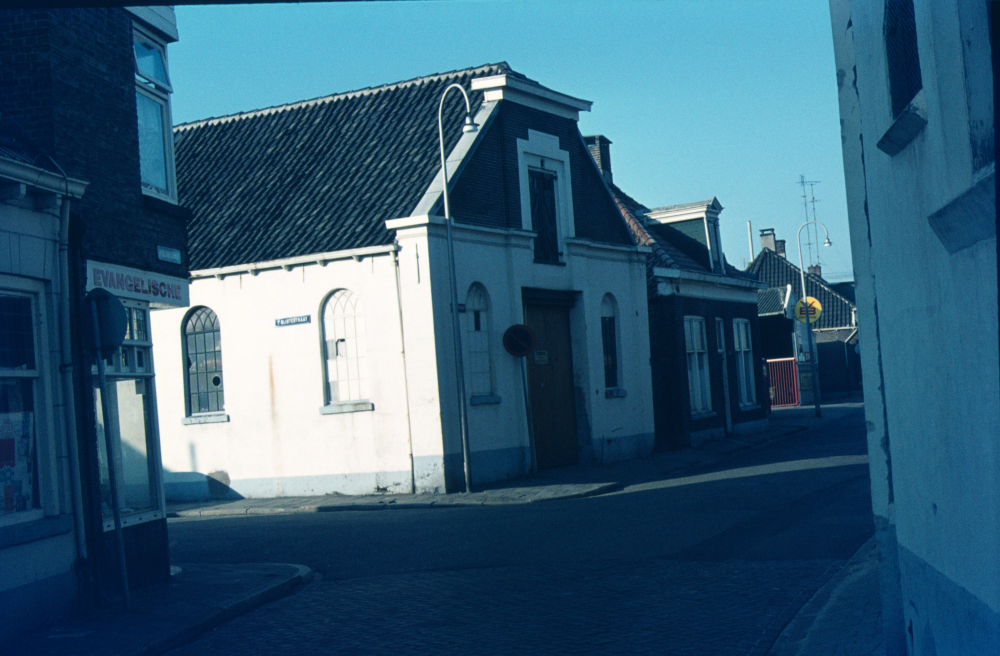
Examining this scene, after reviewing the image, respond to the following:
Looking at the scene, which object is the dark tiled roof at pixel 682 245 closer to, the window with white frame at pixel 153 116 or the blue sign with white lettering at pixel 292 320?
the blue sign with white lettering at pixel 292 320

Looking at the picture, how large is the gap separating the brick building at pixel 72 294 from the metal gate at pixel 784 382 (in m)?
38.9

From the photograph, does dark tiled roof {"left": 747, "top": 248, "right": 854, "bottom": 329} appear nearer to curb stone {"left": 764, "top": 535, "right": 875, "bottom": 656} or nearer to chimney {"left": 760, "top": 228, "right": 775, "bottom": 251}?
chimney {"left": 760, "top": 228, "right": 775, "bottom": 251}

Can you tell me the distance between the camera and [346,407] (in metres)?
19.0

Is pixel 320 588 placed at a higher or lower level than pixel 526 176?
lower

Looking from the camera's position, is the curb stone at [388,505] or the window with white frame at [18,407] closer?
the window with white frame at [18,407]

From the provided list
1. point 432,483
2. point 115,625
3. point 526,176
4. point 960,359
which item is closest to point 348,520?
point 432,483

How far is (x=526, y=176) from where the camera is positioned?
21312mm

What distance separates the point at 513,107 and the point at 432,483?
Result: 799cm

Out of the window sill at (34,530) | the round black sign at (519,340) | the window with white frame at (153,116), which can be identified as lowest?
the window sill at (34,530)

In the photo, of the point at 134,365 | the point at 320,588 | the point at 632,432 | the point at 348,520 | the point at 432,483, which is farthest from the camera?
the point at 632,432

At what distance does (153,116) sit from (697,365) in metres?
18.4

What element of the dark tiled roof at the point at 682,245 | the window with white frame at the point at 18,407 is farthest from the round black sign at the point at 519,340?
the window with white frame at the point at 18,407

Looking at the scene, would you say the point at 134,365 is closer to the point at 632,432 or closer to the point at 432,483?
the point at 432,483

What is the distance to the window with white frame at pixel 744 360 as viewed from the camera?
30781mm
